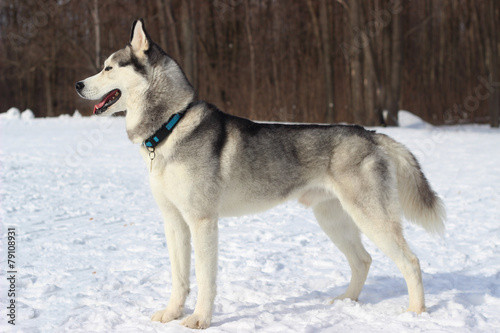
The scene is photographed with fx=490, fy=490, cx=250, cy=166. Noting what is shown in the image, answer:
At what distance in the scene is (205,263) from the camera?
371 cm

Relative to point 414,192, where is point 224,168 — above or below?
above

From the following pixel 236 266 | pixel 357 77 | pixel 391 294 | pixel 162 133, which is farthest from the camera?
pixel 357 77

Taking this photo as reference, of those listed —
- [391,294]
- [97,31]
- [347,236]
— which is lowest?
[391,294]

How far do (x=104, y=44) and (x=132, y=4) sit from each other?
4.74m

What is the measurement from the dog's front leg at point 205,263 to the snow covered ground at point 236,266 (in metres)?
0.15

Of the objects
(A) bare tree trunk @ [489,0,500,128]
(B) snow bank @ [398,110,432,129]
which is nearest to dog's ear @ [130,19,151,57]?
(B) snow bank @ [398,110,432,129]

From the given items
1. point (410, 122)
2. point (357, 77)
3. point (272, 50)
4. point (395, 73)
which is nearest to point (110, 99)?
point (357, 77)

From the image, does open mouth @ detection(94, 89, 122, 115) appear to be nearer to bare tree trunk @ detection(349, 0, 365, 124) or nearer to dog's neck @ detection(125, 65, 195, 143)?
dog's neck @ detection(125, 65, 195, 143)

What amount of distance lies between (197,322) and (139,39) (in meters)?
2.20

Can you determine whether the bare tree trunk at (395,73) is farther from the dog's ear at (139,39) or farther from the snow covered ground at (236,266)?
the dog's ear at (139,39)

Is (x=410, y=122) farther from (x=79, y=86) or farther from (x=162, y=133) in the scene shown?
(x=79, y=86)

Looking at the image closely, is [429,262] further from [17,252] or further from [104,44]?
[104,44]

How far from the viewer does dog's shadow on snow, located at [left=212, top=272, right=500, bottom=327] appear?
4.02 metres

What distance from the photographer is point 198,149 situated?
12.3 feet
